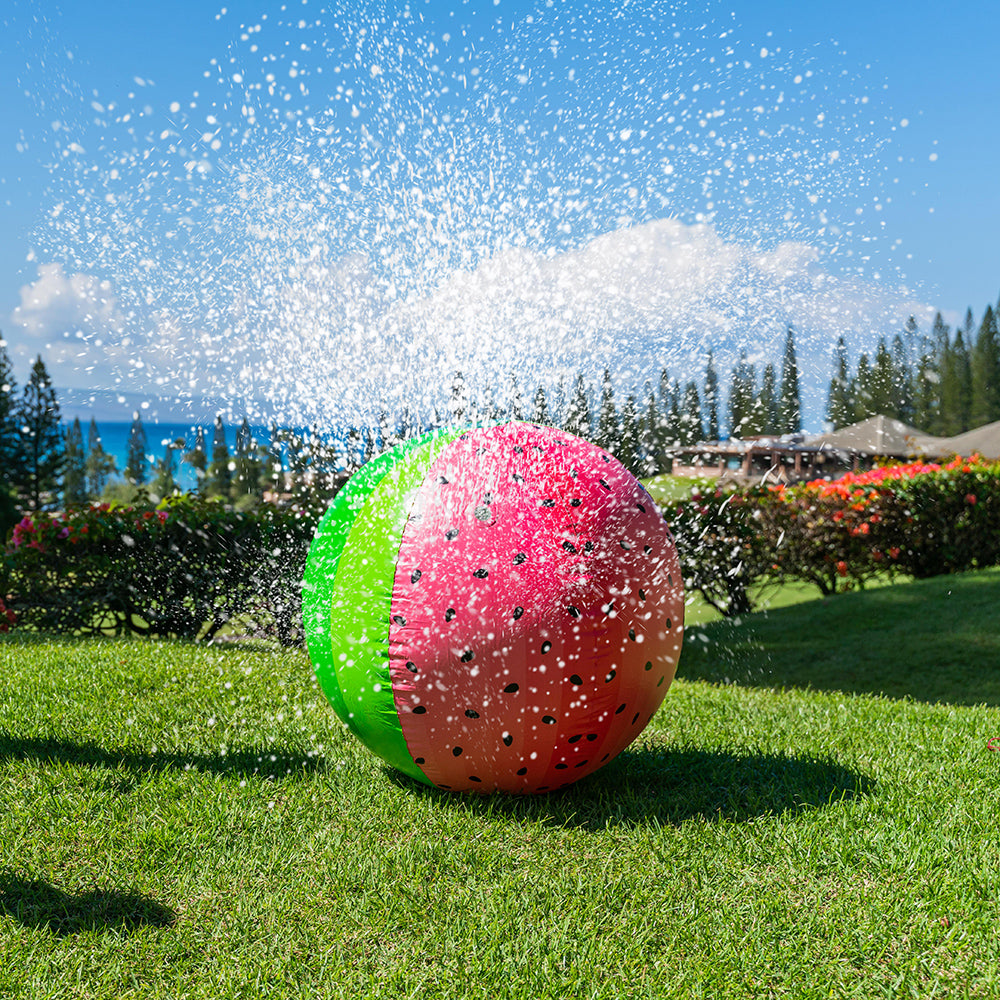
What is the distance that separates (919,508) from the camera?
12094 mm

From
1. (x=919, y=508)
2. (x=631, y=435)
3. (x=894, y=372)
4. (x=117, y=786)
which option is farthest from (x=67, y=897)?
(x=919, y=508)

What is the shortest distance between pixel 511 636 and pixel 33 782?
9.36 ft

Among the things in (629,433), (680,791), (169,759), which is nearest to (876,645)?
(629,433)

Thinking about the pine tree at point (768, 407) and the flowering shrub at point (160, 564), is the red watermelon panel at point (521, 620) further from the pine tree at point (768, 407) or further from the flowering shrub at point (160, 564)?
the flowering shrub at point (160, 564)

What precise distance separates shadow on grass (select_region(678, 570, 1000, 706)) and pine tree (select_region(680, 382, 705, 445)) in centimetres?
240

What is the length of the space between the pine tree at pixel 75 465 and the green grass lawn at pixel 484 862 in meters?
42.3

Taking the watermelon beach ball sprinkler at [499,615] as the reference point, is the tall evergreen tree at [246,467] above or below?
above

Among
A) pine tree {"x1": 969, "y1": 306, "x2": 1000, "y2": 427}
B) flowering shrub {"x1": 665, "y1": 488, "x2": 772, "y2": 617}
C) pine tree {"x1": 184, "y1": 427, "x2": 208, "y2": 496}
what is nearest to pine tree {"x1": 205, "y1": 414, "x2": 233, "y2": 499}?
pine tree {"x1": 184, "y1": 427, "x2": 208, "y2": 496}

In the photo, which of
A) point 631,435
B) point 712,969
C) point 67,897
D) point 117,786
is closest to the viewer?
point 712,969

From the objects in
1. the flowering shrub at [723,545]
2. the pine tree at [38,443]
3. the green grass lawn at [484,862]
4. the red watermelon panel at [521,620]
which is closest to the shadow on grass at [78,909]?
the green grass lawn at [484,862]

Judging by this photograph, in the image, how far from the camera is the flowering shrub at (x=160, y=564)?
29.5 feet

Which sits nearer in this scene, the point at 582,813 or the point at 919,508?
the point at 582,813

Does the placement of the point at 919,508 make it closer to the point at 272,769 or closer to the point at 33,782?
the point at 272,769

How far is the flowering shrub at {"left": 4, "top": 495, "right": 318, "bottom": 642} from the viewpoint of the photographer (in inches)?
354
